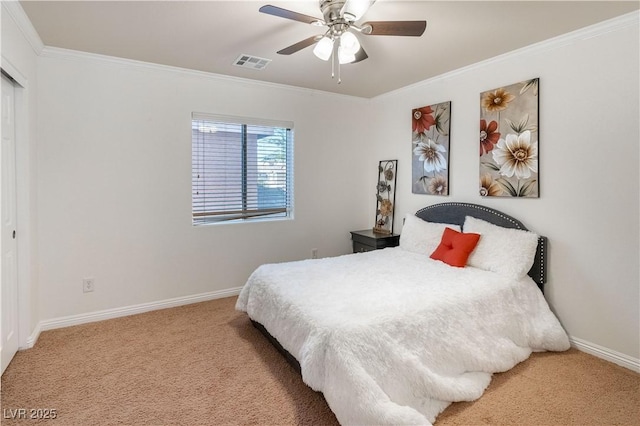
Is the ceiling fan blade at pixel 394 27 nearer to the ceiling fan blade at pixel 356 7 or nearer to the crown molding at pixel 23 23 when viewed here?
the ceiling fan blade at pixel 356 7

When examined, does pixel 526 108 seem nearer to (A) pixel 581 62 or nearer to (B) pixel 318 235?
(A) pixel 581 62

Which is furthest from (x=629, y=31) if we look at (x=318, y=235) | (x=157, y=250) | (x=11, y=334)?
(x=11, y=334)

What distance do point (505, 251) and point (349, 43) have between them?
6.64ft

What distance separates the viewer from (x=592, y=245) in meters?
2.65

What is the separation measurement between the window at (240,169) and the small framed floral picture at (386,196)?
1181 mm

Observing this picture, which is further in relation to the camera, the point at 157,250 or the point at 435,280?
the point at 157,250

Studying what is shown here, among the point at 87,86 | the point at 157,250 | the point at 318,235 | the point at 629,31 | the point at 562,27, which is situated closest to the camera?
the point at 629,31

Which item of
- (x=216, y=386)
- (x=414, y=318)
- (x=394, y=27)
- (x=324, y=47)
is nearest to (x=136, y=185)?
(x=216, y=386)

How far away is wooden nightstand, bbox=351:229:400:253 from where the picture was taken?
416cm

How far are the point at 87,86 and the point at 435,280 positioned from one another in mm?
3368

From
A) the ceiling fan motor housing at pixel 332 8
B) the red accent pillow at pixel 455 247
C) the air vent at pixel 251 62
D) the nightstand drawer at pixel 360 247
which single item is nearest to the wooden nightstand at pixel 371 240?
the nightstand drawer at pixel 360 247

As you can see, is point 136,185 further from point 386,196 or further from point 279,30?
point 386,196

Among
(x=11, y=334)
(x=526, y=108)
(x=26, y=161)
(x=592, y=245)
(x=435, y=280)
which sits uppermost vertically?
(x=526, y=108)

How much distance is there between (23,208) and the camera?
2639 millimetres
